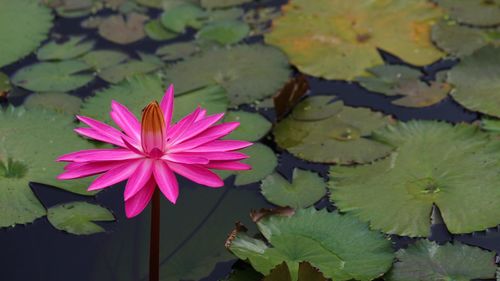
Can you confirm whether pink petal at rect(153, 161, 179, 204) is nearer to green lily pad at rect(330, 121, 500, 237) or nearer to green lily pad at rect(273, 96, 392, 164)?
green lily pad at rect(330, 121, 500, 237)

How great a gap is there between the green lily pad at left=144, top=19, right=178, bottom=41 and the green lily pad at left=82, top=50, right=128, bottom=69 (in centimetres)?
20

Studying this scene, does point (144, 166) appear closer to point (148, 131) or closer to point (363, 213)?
point (148, 131)

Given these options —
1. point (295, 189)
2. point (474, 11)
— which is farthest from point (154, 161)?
point (474, 11)

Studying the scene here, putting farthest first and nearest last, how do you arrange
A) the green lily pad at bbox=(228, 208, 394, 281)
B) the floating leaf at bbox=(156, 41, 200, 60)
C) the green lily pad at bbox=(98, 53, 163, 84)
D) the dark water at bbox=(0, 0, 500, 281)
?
the floating leaf at bbox=(156, 41, 200, 60) → the green lily pad at bbox=(98, 53, 163, 84) → the dark water at bbox=(0, 0, 500, 281) → the green lily pad at bbox=(228, 208, 394, 281)

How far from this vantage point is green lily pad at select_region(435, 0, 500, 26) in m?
3.27

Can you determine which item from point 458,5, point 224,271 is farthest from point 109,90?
point 458,5

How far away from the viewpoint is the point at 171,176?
169 cm

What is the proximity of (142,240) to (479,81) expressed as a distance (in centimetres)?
147

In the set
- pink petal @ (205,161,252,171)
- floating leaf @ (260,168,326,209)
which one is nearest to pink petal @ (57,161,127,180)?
pink petal @ (205,161,252,171)

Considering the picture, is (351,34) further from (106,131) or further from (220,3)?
(106,131)

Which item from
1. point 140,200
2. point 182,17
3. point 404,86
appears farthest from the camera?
point 182,17

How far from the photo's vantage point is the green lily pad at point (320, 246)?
6.56ft

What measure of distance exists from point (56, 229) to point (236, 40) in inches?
52.8

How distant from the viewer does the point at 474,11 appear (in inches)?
131
